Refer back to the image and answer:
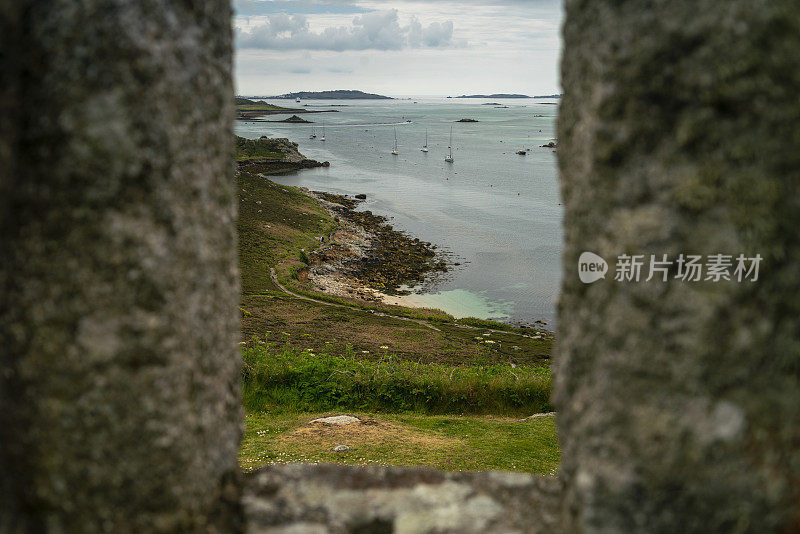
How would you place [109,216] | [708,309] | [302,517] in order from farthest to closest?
[302,517] < [109,216] < [708,309]

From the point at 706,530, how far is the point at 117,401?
182cm

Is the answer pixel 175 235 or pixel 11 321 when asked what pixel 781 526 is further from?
pixel 11 321

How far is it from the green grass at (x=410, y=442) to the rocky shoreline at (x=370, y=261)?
1970 cm

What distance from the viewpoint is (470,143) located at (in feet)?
372

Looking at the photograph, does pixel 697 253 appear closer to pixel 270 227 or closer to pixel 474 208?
pixel 270 227

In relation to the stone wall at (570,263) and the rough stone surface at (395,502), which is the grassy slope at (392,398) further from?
the stone wall at (570,263)

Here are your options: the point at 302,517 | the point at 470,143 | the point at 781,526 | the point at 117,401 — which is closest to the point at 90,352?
the point at 117,401

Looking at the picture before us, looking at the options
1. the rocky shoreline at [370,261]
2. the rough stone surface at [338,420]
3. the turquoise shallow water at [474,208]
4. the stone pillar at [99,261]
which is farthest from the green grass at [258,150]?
the stone pillar at [99,261]

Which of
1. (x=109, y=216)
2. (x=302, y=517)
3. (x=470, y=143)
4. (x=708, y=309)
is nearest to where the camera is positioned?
(x=708, y=309)

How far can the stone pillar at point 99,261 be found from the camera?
175 centimetres

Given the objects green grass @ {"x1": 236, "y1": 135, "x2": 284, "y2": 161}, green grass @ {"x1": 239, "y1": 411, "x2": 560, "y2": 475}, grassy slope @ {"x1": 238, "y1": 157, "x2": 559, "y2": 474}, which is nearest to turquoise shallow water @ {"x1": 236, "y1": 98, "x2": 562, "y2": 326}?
green grass @ {"x1": 236, "y1": 135, "x2": 284, "y2": 161}

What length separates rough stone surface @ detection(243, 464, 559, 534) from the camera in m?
2.24

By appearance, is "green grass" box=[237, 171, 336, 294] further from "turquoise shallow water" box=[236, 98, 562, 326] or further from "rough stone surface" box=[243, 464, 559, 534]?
"rough stone surface" box=[243, 464, 559, 534]

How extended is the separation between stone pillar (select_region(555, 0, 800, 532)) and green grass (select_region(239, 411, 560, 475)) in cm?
603
